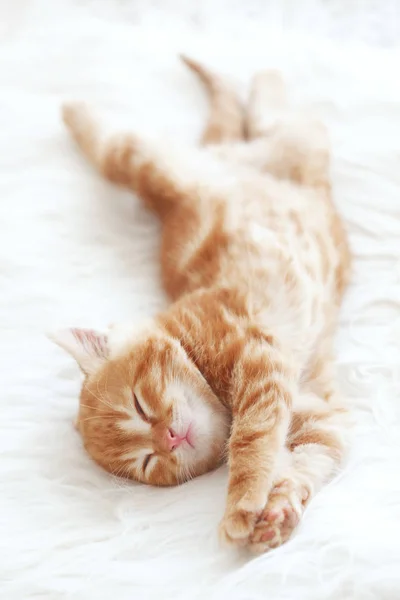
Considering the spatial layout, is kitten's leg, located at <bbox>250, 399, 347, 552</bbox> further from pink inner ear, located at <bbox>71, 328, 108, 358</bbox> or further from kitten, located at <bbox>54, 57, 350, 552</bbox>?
pink inner ear, located at <bbox>71, 328, 108, 358</bbox>

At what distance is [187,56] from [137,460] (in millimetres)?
1380

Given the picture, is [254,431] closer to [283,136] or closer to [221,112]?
[283,136]

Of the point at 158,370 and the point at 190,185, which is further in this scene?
the point at 190,185

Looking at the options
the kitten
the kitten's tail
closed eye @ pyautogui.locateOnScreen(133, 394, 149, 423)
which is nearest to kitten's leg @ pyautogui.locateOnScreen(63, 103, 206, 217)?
the kitten

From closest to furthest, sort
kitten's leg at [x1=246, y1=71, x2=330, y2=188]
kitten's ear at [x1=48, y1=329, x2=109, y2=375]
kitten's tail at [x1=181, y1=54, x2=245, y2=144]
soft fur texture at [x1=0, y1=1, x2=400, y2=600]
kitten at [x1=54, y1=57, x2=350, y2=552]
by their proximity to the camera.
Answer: soft fur texture at [x1=0, y1=1, x2=400, y2=600] → kitten at [x1=54, y1=57, x2=350, y2=552] → kitten's ear at [x1=48, y1=329, x2=109, y2=375] → kitten's leg at [x1=246, y1=71, x2=330, y2=188] → kitten's tail at [x1=181, y1=54, x2=245, y2=144]

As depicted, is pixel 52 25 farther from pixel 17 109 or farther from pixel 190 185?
pixel 190 185

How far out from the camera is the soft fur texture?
40.9 inches

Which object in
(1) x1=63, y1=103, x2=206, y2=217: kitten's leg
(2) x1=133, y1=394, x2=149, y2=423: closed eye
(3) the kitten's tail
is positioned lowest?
(2) x1=133, y1=394, x2=149, y2=423: closed eye

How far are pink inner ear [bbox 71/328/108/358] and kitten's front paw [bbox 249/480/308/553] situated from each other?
0.45 meters

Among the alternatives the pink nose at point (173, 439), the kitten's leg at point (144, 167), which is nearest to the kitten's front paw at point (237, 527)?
the pink nose at point (173, 439)

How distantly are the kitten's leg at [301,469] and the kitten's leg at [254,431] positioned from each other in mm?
20

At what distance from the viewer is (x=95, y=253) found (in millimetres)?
1793

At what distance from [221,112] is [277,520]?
129cm

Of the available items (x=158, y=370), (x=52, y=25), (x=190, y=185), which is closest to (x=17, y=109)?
(x=52, y=25)
